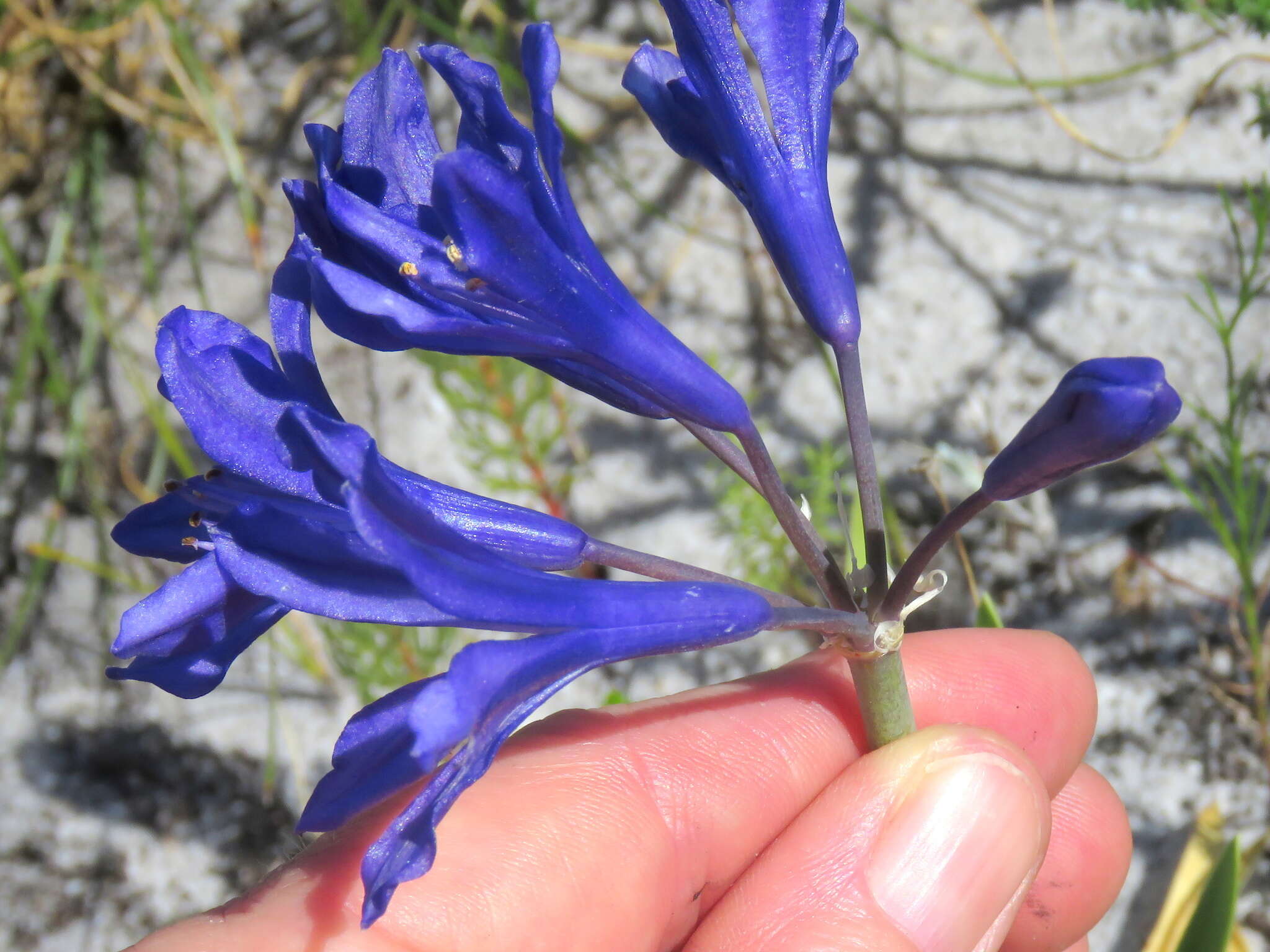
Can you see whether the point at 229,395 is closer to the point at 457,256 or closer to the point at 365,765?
the point at 457,256

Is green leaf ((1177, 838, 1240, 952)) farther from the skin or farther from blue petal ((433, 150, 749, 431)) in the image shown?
blue petal ((433, 150, 749, 431))

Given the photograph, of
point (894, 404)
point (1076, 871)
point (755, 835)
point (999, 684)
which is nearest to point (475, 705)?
point (755, 835)

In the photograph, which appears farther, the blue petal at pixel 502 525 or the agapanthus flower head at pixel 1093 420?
the blue petal at pixel 502 525

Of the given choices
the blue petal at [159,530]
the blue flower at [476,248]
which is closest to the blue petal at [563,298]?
the blue flower at [476,248]

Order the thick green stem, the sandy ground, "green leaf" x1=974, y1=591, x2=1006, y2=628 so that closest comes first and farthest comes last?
the thick green stem, "green leaf" x1=974, y1=591, x2=1006, y2=628, the sandy ground

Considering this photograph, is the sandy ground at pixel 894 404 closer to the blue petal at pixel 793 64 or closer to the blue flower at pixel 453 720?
the blue petal at pixel 793 64

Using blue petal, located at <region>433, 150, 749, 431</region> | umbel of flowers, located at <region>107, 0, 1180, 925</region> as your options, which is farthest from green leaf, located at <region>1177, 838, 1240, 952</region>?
blue petal, located at <region>433, 150, 749, 431</region>
